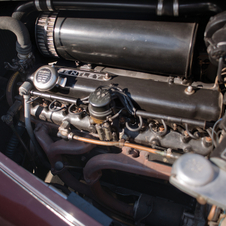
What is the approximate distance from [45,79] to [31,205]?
959 millimetres

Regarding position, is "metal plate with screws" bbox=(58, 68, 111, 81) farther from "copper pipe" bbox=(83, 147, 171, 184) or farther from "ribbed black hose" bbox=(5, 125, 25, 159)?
"ribbed black hose" bbox=(5, 125, 25, 159)

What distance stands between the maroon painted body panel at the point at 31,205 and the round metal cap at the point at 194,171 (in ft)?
1.59

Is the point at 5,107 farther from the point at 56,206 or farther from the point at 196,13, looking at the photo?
the point at 196,13

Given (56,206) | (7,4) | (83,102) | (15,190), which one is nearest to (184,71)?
(83,102)

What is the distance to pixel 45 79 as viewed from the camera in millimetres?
1651

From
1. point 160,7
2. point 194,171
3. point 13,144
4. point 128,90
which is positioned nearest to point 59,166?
point 13,144

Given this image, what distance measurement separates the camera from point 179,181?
82 cm

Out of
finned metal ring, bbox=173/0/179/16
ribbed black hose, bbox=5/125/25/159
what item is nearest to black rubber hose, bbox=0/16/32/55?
ribbed black hose, bbox=5/125/25/159

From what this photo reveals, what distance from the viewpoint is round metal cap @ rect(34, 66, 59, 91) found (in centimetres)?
164

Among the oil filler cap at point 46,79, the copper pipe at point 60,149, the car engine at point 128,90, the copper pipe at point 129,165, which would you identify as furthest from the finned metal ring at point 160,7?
the copper pipe at point 60,149

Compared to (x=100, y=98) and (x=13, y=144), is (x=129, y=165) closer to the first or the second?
(x=100, y=98)

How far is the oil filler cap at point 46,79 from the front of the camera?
1638mm

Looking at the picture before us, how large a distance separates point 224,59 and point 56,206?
127 cm

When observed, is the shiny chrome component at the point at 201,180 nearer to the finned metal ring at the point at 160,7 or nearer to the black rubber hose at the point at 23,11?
the finned metal ring at the point at 160,7
